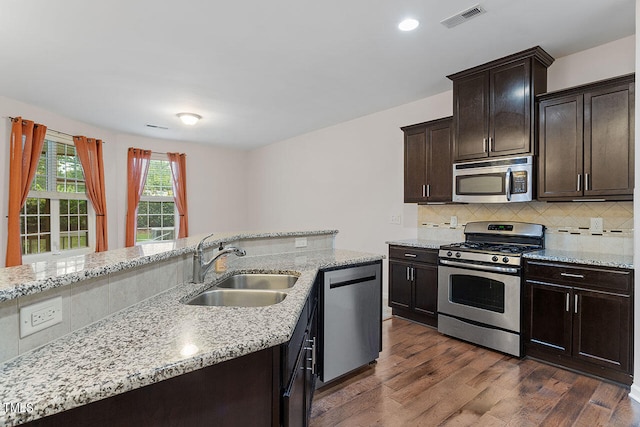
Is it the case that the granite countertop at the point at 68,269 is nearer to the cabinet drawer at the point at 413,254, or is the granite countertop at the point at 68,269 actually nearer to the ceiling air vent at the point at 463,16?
the ceiling air vent at the point at 463,16

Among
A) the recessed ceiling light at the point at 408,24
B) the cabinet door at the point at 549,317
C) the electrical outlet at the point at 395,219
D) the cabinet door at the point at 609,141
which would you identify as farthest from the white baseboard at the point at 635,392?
the recessed ceiling light at the point at 408,24

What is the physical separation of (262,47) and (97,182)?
4.11m

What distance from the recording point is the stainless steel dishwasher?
89.8 inches

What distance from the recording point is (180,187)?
21.7 ft

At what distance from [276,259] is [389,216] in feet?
7.64

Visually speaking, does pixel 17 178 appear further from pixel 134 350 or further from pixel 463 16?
pixel 463 16

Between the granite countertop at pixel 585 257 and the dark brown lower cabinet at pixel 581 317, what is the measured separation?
0.04 m

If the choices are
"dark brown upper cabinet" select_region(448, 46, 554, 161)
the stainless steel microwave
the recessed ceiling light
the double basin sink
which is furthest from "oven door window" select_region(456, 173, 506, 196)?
the double basin sink

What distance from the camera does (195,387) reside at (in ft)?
3.25

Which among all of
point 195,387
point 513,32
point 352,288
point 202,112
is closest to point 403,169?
point 513,32

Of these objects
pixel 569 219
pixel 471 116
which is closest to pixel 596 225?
pixel 569 219

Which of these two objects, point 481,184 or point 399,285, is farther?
point 399,285

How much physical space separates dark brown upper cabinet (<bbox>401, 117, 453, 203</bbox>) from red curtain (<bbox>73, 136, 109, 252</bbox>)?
15.6 feet

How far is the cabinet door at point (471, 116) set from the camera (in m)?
3.16
